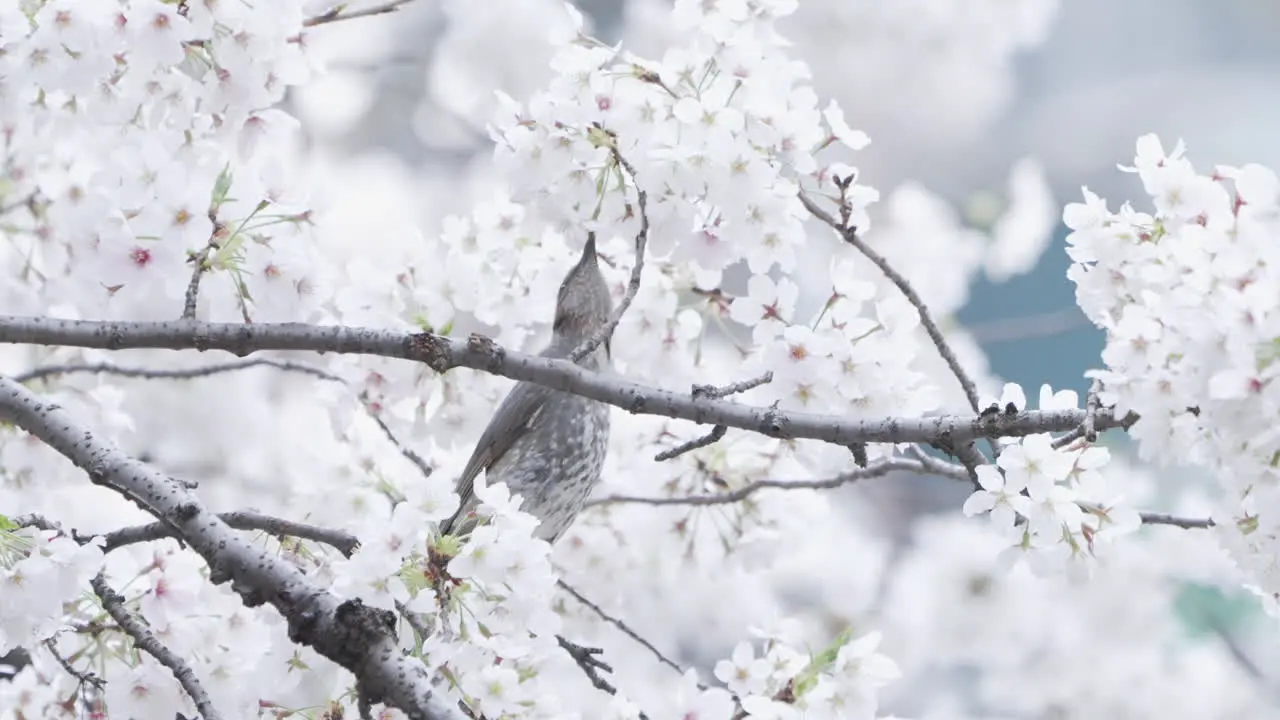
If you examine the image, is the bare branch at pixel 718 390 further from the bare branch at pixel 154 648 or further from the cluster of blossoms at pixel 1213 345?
the bare branch at pixel 154 648

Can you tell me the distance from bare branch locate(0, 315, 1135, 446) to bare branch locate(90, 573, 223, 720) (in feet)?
0.85

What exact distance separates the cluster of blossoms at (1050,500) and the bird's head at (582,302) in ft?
2.63

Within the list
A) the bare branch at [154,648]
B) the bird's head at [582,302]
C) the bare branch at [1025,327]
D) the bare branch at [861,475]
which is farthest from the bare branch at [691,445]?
the bare branch at [1025,327]

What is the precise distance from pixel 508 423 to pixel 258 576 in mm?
862

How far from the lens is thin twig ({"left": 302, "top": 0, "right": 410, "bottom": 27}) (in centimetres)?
156

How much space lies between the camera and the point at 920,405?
63.2 inches

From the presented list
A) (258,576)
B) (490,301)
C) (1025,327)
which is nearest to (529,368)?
(258,576)

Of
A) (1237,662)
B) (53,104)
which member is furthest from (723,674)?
(1237,662)

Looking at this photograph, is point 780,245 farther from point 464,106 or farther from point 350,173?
point 350,173

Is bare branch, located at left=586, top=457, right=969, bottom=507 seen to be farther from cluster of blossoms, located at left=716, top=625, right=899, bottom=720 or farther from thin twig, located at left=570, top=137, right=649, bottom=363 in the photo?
thin twig, located at left=570, top=137, right=649, bottom=363

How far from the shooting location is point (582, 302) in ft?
6.41

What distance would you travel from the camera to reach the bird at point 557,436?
1.87 m

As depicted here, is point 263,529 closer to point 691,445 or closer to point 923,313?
point 691,445

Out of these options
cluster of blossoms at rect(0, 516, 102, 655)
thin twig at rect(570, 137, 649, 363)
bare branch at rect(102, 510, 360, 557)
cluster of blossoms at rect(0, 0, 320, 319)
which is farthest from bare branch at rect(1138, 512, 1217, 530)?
cluster of blossoms at rect(0, 516, 102, 655)
